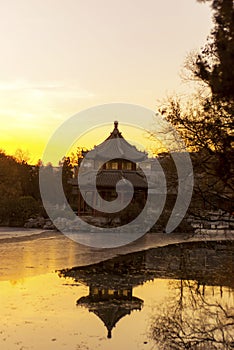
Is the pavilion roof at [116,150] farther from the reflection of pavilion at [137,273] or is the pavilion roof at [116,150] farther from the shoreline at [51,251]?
the reflection of pavilion at [137,273]

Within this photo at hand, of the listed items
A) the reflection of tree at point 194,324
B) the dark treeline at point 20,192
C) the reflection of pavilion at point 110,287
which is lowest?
the reflection of tree at point 194,324

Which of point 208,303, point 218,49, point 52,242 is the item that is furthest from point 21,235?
point 218,49

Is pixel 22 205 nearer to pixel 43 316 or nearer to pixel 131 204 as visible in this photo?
pixel 131 204

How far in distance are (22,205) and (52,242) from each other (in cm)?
1185

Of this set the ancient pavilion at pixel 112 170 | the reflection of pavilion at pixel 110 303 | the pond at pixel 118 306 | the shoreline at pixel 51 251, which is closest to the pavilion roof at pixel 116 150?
the ancient pavilion at pixel 112 170

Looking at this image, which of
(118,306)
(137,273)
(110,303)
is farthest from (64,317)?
(137,273)

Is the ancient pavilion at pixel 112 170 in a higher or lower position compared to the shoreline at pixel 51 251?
higher

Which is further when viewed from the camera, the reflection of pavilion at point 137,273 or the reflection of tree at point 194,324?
the reflection of pavilion at point 137,273

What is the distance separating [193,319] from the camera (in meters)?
9.72

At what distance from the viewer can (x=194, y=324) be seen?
9344mm

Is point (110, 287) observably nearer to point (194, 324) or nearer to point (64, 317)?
point (64, 317)

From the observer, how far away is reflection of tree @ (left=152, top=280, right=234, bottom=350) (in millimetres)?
8164

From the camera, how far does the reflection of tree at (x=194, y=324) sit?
321 inches

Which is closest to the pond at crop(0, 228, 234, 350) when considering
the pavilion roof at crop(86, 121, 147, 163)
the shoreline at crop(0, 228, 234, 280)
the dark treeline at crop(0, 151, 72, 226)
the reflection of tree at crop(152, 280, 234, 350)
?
the reflection of tree at crop(152, 280, 234, 350)
